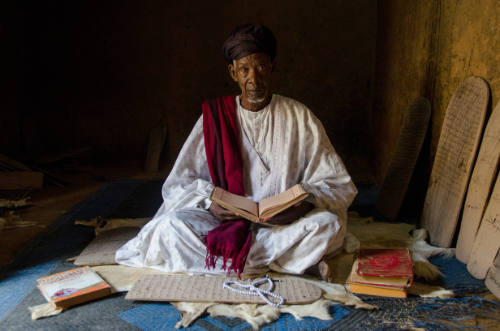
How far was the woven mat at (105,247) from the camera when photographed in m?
3.12

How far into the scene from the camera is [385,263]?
108 inches

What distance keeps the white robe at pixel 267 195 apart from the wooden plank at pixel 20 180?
2.81 meters

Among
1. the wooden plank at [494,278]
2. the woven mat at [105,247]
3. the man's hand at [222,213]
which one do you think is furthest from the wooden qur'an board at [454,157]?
the woven mat at [105,247]

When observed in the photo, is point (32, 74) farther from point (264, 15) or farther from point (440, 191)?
point (440, 191)

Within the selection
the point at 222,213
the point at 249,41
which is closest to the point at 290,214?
the point at 222,213

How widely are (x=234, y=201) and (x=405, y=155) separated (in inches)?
76.9

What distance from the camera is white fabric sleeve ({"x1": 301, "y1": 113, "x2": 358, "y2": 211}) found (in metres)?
2.92

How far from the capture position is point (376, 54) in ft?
19.4

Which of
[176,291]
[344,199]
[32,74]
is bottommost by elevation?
[176,291]

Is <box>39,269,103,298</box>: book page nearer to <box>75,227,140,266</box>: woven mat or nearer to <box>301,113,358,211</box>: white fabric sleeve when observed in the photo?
<box>75,227,140,266</box>: woven mat

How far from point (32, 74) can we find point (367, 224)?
531 centimetres

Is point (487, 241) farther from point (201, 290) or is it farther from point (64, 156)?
point (64, 156)

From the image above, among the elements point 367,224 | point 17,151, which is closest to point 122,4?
point 17,151

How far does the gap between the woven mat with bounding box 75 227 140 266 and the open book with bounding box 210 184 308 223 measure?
3.19ft
